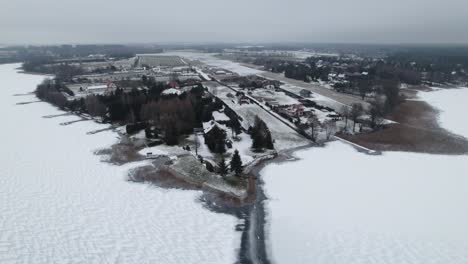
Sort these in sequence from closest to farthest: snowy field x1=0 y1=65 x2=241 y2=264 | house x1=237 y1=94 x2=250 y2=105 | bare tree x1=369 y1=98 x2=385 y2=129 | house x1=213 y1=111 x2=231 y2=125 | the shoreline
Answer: snowy field x1=0 y1=65 x2=241 y2=264 < the shoreline < house x1=213 y1=111 x2=231 y2=125 < bare tree x1=369 y1=98 x2=385 y2=129 < house x1=237 y1=94 x2=250 y2=105

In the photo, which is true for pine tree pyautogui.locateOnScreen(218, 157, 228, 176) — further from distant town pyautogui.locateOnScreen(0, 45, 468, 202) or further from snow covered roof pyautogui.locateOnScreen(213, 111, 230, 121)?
snow covered roof pyautogui.locateOnScreen(213, 111, 230, 121)

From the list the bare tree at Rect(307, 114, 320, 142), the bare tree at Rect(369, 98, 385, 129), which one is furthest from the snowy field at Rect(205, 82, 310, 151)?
the bare tree at Rect(369, 98, 385, 129)

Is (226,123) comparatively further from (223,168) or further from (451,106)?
(451,106)

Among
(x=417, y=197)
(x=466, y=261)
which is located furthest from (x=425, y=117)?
A: (x=466, y=261)

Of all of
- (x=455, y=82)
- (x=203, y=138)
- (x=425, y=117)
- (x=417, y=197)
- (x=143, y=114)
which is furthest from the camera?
(x=455, y=82)

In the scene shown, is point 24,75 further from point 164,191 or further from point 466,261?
point 466,261

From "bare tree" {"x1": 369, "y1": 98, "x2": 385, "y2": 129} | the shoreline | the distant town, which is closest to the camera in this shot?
the distant town
